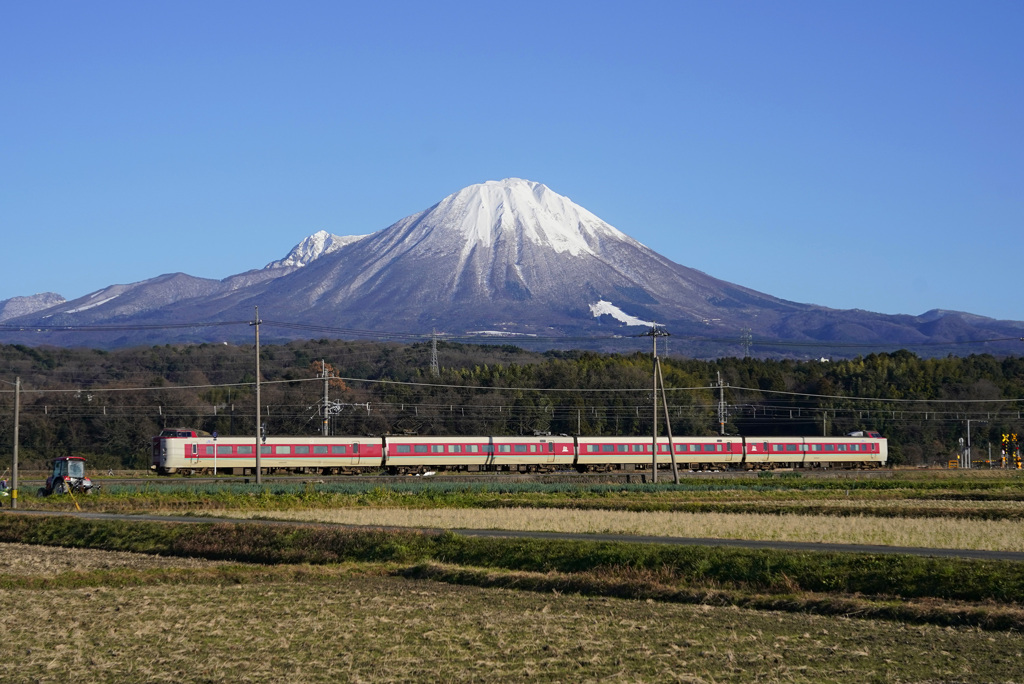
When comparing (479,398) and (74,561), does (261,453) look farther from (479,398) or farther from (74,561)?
(74,561)

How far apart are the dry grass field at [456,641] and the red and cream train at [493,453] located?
136 feet

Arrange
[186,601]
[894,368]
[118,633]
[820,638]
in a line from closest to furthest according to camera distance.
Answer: [820,638]
[118,633]
[186,601]
[894,368]

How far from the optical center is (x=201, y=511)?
35719 millimetres

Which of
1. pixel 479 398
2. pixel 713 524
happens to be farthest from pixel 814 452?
pixel 713 524

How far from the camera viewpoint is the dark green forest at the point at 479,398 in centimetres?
8219

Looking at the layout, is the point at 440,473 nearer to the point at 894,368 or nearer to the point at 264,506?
the point at 264,506

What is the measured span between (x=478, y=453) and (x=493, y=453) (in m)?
1.06

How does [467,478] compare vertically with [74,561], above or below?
below

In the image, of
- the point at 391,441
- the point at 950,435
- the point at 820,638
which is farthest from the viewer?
the point at 950,435

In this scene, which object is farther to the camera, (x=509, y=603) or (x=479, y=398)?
(x=479, y=398)

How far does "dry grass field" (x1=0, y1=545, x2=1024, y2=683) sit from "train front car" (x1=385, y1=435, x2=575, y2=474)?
46.2 m

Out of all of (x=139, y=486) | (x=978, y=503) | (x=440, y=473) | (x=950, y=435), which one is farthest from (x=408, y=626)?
(x=950, y=435)

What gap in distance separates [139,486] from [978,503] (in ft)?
104

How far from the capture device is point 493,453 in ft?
222
